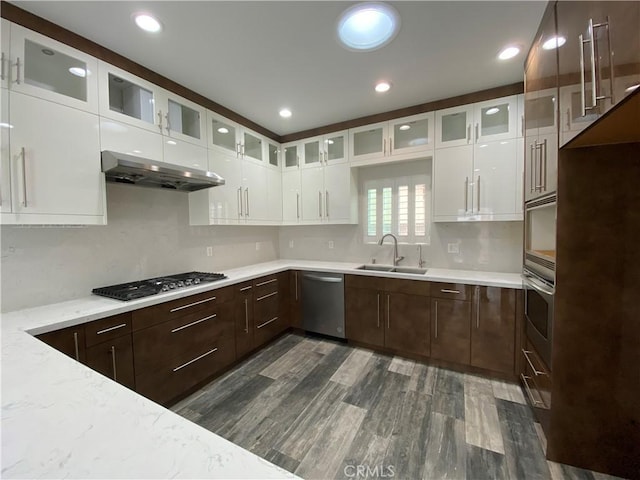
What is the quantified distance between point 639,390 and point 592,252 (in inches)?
28.8

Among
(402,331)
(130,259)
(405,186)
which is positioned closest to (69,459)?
(130,259)

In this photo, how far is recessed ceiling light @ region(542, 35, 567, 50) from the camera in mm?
1386

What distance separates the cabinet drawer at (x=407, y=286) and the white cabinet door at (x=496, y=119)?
1.47 metres

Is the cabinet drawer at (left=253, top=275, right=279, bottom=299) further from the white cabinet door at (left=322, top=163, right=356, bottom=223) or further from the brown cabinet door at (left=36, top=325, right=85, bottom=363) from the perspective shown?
the brown cabinet door at (left=36, top=325, right=85, bottom=363)

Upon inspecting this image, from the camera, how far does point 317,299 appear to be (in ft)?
10.7

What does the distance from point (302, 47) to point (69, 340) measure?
7.70ft

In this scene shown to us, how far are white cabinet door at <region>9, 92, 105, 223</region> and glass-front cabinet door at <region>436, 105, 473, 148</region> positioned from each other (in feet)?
9.51

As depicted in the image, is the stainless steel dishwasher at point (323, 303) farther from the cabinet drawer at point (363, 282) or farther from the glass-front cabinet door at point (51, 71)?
the glass-front cabinet door at point (51, 71)

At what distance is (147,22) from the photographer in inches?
65.4

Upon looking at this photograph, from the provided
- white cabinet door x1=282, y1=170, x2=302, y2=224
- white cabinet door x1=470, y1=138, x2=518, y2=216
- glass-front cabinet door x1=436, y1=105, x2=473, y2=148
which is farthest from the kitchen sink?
glass-front cabinet door x1=436, y1=105, x2=473, y2=148

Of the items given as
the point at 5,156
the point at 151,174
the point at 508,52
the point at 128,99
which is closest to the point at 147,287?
the point at 151,174

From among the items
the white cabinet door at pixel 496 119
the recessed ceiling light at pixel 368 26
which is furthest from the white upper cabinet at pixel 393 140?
the recessed ceiling light at pixel 368 26

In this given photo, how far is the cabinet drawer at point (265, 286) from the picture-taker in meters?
2.89

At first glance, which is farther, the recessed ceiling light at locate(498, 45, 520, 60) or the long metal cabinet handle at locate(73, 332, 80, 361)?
the recessed ceiling light at locate(498, 45, 520, 60)
